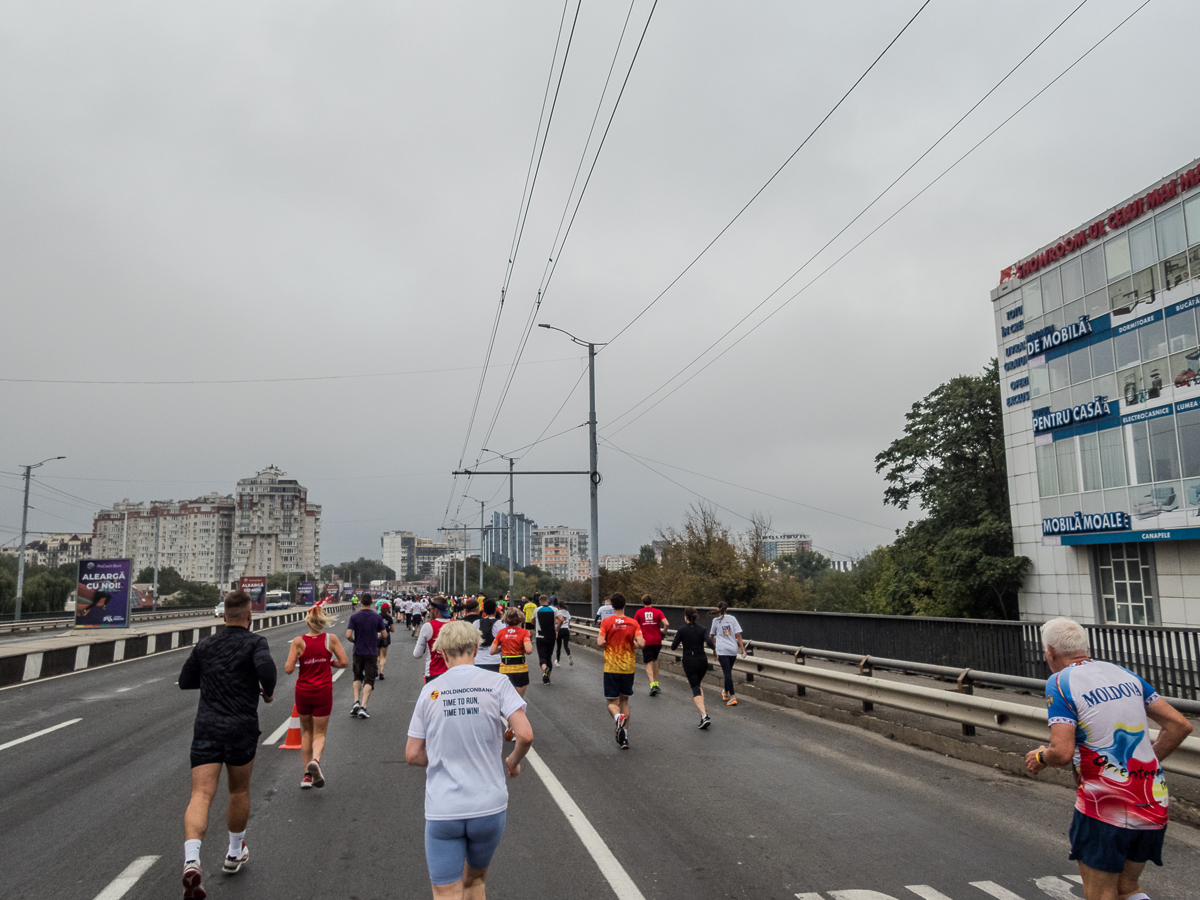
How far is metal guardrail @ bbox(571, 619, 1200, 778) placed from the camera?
6.78 meters

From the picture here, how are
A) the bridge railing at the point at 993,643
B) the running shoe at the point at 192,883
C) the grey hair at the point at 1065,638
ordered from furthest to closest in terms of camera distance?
the bridge railing at the point at 993,643 → the running shoe at the point at 192,883 → the grey hair at the point at 1065,638

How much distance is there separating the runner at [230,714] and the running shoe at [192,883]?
0.34m

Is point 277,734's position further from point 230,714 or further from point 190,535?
point 190,535

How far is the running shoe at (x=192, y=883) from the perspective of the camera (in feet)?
15.0

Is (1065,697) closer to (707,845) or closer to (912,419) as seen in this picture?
(707,845)

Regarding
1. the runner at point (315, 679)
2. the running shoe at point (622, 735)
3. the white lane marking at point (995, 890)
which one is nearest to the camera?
the white lane marking at point (995, 890)

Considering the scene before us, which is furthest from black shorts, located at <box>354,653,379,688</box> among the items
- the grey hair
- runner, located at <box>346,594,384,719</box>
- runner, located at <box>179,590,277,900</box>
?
the grey hair

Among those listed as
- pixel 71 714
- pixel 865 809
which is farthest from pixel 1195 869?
pixel 71 714

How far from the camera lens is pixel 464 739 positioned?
143 inches

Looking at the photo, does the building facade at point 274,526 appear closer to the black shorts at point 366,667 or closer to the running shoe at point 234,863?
the black shorts at point 366,667

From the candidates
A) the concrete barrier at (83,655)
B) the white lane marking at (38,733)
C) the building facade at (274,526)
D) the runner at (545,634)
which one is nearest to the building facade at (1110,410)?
the runner at (545,634)

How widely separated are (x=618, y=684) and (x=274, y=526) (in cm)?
15246

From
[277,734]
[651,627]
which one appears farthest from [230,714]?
[651,627]

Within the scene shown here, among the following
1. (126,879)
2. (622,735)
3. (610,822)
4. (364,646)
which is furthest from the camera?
(364,646)
